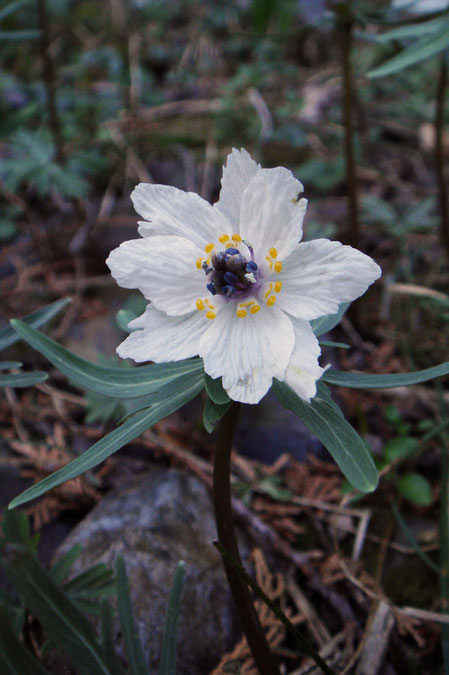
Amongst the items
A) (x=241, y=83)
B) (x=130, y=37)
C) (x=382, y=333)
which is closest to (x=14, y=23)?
(x=130, y=37)

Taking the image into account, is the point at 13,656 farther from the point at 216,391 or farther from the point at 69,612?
the point at 216,391

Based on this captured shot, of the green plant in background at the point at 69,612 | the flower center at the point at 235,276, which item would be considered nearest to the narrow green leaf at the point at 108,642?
the green plant in background at the point at 69,612

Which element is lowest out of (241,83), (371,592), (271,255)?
(371,592)

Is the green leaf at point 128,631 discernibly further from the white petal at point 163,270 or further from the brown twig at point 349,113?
the brown twig at point 349,113

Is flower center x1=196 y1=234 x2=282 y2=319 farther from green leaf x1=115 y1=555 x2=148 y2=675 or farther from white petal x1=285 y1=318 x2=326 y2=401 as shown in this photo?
green leaf x1=115 y1=555 x2=148 y2=675

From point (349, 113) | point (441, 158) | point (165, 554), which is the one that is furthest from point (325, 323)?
point (441, 158)

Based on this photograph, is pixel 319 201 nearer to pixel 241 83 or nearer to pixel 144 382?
pixel 241 83

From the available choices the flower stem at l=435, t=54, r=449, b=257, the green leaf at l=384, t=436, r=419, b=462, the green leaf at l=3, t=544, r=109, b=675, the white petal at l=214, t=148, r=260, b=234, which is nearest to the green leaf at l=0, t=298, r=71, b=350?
the white petal at l=214, t=148, r=260, b=234
